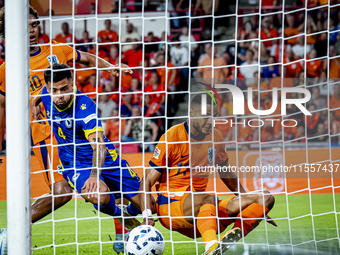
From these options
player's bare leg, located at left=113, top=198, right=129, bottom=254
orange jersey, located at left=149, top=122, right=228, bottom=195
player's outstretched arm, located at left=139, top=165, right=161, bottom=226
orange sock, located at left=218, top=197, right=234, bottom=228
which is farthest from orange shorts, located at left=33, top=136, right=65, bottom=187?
orange sock, located at left=218, top=197, right=234, bottom=228

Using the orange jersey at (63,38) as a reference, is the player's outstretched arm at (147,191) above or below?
below

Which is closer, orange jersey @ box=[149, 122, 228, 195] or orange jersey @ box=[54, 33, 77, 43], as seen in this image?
orange jersey @ box=[149, 122, 228, 195]

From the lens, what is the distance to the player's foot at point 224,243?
2.69 m

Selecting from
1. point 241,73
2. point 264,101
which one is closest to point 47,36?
point 241,73

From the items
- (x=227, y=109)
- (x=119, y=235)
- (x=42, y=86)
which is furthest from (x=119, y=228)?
(x=227, y=109)

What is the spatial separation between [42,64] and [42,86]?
7.1 inches

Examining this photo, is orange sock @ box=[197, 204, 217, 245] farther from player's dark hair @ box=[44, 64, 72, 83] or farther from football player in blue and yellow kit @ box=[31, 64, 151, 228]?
player's dark hair @ box=[44, 64, 72, 83]

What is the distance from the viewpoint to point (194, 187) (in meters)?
3.09

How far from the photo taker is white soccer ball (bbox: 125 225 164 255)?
264 cm

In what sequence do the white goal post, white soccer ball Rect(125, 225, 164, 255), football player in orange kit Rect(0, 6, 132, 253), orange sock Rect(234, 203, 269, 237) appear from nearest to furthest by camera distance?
the white goal post < white soccer ball Rect(125, 225, 164, 255) < orange sock Rect(234, 203, 269, 237) < football player in orange kit Rect(0, 6, 132, 253)

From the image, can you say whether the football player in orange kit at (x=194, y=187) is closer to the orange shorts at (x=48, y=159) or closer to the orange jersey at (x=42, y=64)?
the orange shorts at (x=48, y=159)

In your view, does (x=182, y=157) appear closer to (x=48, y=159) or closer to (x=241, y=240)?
(x=241, y=240)

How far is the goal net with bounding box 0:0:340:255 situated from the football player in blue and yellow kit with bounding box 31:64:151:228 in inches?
6.4

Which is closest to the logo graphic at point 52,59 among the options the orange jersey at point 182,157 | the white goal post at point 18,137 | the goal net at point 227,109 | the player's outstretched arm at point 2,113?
the goal net at point 227,109
